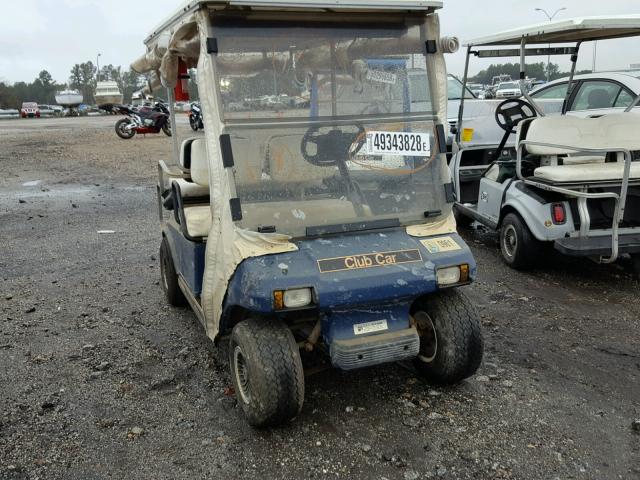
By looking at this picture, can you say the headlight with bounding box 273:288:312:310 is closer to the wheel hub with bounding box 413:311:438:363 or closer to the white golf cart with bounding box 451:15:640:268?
the wheel hub with bounding box 413:311:438:363

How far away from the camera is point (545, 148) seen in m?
5.57

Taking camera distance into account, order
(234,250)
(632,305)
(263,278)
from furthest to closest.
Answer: (632,305), (234,250), (263,278)

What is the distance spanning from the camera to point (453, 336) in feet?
10.5

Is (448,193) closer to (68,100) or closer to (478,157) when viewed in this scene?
(478,157)

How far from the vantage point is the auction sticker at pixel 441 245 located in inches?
123

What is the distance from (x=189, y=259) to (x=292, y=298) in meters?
1.20

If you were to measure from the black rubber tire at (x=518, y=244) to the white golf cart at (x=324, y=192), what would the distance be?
7.82ft

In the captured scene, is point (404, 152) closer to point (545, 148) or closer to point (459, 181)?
point (545, 148)

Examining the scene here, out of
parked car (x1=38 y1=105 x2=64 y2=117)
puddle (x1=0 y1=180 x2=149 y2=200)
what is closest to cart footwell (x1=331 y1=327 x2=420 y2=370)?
puddle (x1=0 y1=180 x2=149 y2=200)

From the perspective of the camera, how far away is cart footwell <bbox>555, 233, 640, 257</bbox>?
4.93m

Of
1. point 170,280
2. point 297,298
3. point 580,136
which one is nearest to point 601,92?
point 580,136

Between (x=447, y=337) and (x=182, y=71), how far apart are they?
95.3 inches

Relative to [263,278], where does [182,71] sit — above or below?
above

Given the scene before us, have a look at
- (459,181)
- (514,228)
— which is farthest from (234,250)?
(459,181)
